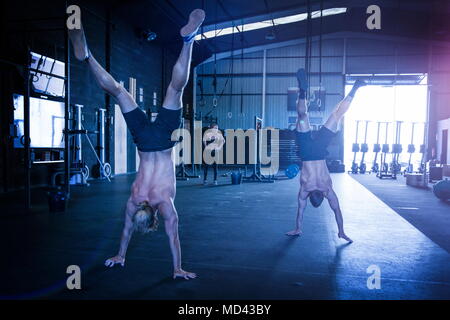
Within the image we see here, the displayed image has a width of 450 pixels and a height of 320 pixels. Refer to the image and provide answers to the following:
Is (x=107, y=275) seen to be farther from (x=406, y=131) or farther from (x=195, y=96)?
(x=406, y=131)

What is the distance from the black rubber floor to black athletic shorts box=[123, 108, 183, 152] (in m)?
2.58

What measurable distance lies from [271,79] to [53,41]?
30.0 ft

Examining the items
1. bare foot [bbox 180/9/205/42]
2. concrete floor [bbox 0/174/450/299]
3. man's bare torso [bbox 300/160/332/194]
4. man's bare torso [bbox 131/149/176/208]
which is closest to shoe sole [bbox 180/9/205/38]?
bare foot [bbox 180/9/205/42]

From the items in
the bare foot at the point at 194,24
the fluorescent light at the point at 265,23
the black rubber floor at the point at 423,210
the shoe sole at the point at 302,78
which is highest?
the fluorescent light at the point at 265,23

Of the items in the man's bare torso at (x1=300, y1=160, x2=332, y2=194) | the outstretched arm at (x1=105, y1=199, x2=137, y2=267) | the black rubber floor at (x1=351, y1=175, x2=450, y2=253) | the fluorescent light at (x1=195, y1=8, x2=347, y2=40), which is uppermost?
the fluorescent light at (x1=195, y1=8, x2=347, y2=40)

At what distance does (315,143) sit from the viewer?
11.0 ft

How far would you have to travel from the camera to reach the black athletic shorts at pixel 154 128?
227cm

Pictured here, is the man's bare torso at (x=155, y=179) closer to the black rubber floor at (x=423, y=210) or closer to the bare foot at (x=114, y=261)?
the bare foot at (x=114, y=261)

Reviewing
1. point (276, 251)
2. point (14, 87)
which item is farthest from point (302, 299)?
point (14, 87)

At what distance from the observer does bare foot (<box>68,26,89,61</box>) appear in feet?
7.18

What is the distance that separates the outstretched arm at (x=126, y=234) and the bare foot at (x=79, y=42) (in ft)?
3.34

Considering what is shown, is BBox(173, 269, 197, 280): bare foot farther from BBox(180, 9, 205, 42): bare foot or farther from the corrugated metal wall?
the corrugated metal wall

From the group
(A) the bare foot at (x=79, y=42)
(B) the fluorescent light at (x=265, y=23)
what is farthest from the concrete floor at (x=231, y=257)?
(B) the fluorescent light at (x=265, y=23)

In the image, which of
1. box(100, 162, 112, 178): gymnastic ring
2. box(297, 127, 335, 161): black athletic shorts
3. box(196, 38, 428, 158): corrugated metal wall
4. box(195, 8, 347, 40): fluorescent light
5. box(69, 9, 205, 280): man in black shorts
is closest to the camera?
box(69, 9, 205, 280): man in black shorts
